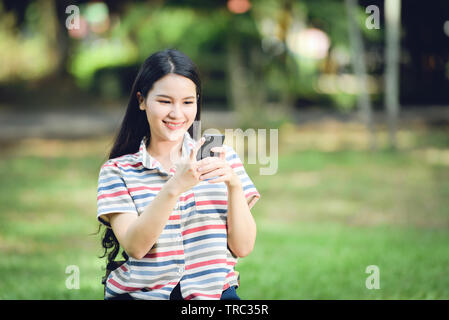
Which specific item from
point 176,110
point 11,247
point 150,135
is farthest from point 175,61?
point 11,247

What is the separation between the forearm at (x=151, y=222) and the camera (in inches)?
69.8

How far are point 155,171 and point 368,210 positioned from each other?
512 centimetres

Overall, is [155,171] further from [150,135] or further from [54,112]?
[54,112]

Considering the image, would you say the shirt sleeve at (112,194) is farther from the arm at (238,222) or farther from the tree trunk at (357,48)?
the tree trunk at (357,48)

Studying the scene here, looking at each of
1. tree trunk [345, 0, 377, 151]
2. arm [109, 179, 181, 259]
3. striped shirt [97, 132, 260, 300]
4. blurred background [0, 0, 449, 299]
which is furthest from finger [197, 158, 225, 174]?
tree trunk [345, 0, 377, 151]

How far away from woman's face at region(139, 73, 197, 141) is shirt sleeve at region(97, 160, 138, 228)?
0.74 feet

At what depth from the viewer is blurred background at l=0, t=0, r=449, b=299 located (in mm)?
4508

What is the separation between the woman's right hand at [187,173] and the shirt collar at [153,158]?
0.91ft

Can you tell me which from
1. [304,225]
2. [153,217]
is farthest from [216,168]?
[304,225]

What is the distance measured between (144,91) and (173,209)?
0.43m

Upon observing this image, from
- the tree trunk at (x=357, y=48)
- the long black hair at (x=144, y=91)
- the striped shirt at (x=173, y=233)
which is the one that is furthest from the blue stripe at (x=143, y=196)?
the tree trunk at (x=357, y=48)

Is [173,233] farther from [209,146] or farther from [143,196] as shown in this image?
[209,146]

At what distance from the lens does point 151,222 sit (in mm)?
1820

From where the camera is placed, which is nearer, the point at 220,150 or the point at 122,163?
the point at 220,150
